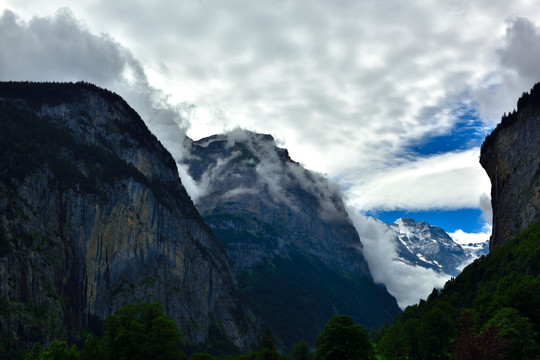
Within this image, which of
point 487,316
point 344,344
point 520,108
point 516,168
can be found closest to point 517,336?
point 487,316

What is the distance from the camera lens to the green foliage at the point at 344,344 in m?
73.9

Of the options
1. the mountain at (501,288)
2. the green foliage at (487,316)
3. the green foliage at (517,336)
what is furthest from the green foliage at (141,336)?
the green foliage at (517,336)

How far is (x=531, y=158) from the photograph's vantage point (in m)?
166

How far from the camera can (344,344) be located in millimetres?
75312

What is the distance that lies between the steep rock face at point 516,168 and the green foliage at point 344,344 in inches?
4087

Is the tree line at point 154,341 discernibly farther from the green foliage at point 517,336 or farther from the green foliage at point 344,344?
the green foliage at point 517,336

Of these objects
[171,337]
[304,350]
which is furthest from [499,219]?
[171,337]

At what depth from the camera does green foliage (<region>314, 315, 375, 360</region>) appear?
7388cm

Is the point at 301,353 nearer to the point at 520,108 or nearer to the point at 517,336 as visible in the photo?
the point at 520,108

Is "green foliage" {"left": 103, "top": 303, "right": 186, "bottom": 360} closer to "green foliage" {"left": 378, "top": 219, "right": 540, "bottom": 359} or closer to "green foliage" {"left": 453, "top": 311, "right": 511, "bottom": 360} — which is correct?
"green foliage" {"left": 378, "top": 219, "right": 540, "bottom": 359}

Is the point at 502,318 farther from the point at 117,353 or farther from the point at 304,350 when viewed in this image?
the point at 304,350

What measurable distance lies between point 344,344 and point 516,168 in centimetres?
13100

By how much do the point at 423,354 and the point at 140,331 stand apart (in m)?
53.1

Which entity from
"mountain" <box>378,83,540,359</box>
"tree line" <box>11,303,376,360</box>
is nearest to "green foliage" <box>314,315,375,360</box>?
"tree line" <box>11,303,376,360</box>
